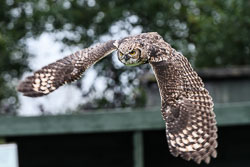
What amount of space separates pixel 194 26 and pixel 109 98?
3768 millimetres

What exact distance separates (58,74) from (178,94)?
1.94 feet

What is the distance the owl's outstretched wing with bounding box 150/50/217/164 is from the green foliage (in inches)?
256

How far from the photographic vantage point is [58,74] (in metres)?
2.05

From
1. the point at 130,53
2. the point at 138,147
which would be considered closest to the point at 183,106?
the point at 130,53

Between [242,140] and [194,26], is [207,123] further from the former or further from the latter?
[194,26]

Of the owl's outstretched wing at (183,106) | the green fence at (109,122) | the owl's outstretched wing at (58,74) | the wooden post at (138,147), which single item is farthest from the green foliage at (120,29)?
the owl's outstretched wing at (183,106)

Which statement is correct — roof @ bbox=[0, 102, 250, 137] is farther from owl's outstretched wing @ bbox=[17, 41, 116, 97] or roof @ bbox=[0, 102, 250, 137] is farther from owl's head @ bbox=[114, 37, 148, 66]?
owl's head @ bbox=[114, 37, 148, 66]

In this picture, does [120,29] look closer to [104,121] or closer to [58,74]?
[104,121]

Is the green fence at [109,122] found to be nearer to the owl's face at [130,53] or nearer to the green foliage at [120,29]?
the green foliage at [120,29]

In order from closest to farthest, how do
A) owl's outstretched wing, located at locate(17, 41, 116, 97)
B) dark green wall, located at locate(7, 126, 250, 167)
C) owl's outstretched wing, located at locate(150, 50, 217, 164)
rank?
owl's outstretched wing, located at locate(150, 50, 217, 164), owl's outstretched wing, located at locate(17, 41, 116, 97), dark green wall, located at locate(7, 126, 250, 167)

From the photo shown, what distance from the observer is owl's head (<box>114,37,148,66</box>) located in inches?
60.8

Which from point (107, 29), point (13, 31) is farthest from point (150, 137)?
point (13, 31)

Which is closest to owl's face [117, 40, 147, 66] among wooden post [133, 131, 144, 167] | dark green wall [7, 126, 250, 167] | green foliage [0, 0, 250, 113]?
wooden post [133, 131, 144, 167]

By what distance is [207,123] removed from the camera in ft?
5.51
